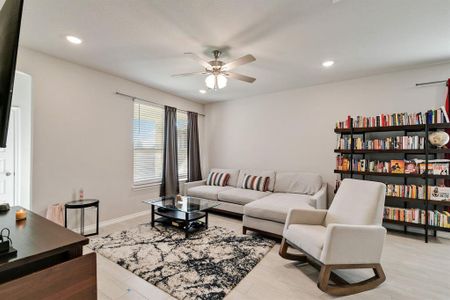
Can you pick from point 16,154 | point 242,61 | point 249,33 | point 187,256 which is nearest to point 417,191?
point 242,61

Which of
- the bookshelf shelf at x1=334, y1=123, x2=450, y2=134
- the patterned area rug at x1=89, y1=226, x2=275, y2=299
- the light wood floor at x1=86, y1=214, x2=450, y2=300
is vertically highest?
the bookshelf shelf at x1=334, y1=123, x2=450, y2=134

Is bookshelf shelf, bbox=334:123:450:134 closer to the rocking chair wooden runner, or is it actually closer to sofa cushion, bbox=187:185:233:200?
the rocking chair wooden runner

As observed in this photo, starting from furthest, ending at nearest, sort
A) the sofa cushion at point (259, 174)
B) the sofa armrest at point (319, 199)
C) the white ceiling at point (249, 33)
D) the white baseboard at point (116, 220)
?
the sofa cushion at point (259, 174) → the white baseboard at point (116, 220) → the sofa armrest at point (319, 199) → the white ceiling at point (249, 33)

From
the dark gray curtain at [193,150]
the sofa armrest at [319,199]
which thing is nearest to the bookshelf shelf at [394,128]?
the sofa armrest at [319,199]

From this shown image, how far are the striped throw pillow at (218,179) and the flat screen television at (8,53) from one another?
385cm

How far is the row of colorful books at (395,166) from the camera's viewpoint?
2.87 metres

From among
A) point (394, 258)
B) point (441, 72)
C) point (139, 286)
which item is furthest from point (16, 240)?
point (441, 72)

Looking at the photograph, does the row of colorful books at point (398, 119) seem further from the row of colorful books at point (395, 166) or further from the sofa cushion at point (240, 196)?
the sofa cushion at point (240, 196)

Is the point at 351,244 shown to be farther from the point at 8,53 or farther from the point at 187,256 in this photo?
the point at 8,53

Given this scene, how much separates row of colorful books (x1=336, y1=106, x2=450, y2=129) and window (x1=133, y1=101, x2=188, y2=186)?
3.41m

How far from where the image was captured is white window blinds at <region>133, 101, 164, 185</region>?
13.1 feet

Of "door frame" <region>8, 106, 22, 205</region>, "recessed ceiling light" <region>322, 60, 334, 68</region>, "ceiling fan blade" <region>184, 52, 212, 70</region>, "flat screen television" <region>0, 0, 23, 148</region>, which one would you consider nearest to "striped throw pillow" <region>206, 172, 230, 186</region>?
"ceiling fan blade" <region>184, 52, 212, 70</region>

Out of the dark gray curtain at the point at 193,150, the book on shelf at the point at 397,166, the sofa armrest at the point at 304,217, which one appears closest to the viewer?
the sofa armrest at the point at 304,217

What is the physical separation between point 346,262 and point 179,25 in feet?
8.92
